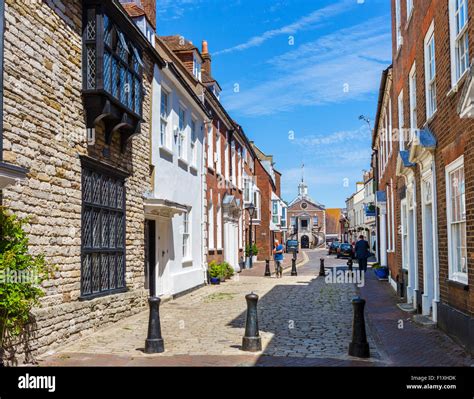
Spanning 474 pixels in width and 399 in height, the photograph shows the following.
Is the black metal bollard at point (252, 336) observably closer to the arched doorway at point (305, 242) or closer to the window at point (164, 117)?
the window at point (164, 117)

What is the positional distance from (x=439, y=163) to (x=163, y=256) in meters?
7.94

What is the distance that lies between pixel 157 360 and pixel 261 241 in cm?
3359

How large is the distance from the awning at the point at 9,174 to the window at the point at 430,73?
7.59 m

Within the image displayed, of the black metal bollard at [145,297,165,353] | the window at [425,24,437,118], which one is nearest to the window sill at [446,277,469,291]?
the window at [425,24,437,118]

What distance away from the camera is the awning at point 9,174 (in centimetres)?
640

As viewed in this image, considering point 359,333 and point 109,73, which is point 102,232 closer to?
point 109,73

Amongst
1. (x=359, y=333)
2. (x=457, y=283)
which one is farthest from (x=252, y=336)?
(x=457, y=283)

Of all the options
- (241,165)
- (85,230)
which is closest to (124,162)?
(85,230)

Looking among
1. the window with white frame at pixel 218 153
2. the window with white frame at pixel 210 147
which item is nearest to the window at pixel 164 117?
the window with white frame at pixel 210 147

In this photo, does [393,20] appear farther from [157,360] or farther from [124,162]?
[157,360]

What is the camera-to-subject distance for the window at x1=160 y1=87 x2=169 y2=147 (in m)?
15.1

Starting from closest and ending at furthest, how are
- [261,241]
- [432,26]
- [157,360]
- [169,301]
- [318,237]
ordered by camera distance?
[157,360] < [432,26] < [169,301] < [261,241] < [318,237]

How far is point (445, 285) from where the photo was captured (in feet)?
31.9

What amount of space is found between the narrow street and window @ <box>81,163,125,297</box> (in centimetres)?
89
